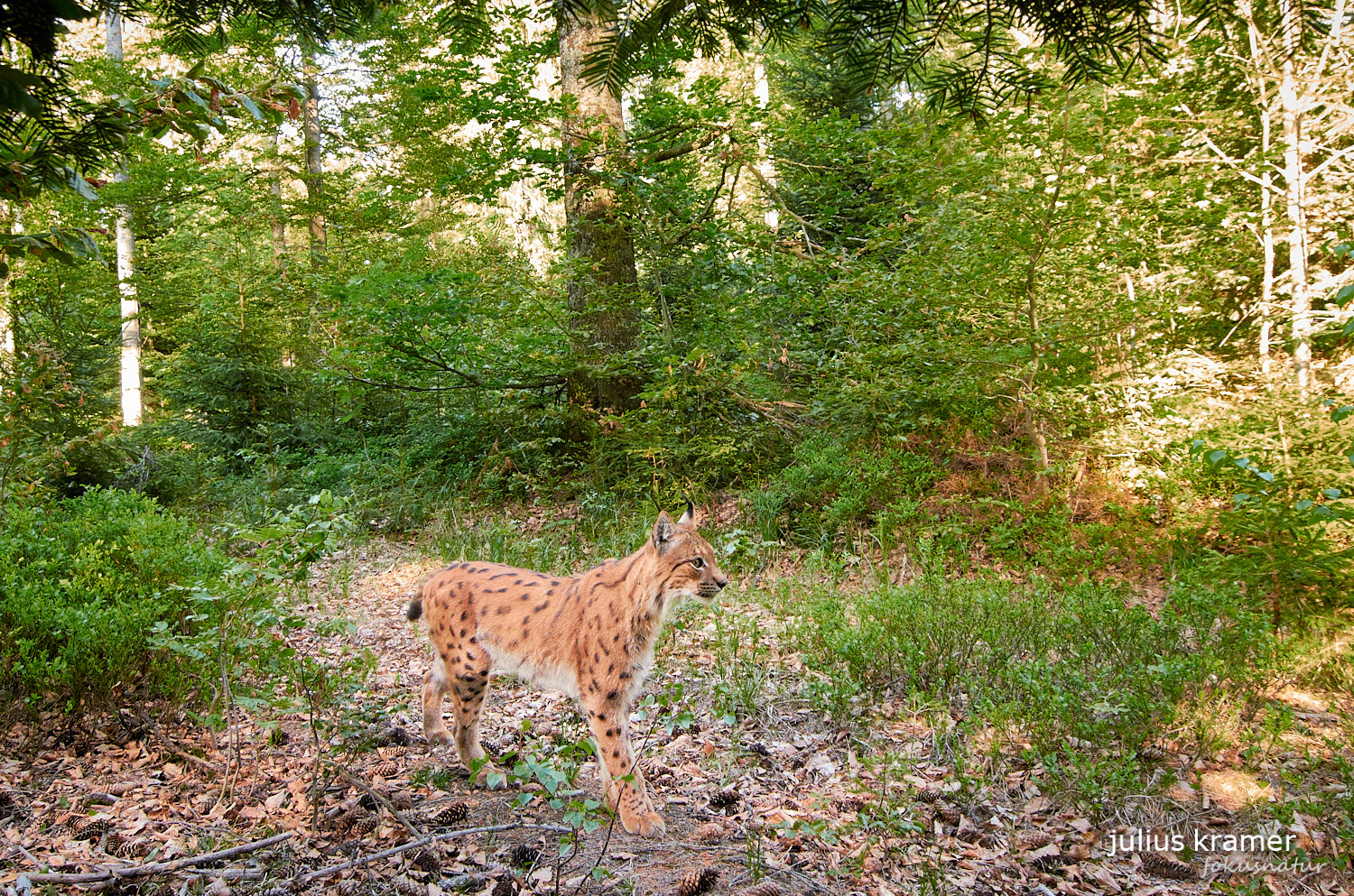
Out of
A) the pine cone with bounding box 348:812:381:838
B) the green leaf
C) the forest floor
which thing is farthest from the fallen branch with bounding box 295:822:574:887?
the green leaf

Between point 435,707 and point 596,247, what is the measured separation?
7257 mm

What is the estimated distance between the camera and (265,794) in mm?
4000

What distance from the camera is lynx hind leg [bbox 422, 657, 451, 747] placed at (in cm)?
481

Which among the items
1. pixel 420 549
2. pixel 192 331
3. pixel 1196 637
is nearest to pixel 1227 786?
pixel 1196 637

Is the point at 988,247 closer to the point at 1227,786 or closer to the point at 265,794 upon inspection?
the point at 1227,786

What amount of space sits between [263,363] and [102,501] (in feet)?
22.0

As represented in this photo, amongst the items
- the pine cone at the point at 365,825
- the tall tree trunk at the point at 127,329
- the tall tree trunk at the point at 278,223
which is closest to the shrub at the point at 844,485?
the pine cone at the point at 365,825

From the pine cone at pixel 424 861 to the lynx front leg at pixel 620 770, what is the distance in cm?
86

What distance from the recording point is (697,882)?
131 inches

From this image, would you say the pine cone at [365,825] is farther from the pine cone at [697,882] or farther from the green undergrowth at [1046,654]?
the green undergrowth at [1046,654]

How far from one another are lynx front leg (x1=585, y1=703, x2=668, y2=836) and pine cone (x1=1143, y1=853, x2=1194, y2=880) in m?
2.29

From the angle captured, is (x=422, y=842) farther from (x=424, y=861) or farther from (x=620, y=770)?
(x=620, y=770)

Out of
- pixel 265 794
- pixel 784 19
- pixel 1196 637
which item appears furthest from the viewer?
pixel 1196 637

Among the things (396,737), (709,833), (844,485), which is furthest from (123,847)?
(844,485)
